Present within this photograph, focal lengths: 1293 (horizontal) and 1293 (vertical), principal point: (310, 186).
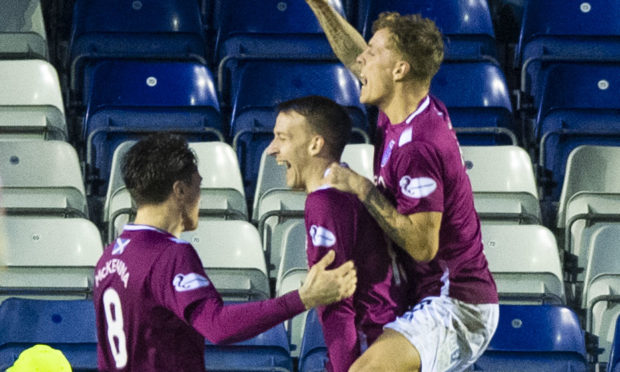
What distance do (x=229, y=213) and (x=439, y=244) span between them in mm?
2446

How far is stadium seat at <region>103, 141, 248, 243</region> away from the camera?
639cm

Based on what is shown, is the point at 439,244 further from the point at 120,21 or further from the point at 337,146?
the point at 120,21

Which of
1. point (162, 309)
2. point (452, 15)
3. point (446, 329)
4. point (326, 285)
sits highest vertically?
point (326, 285)

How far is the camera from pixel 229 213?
21.6 ft

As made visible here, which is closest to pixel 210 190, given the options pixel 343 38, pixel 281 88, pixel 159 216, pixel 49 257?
pixel 49 257

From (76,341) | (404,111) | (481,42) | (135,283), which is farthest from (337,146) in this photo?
(481,42)

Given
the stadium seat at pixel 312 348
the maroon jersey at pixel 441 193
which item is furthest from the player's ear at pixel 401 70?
the stadium seat at pixel 312 348

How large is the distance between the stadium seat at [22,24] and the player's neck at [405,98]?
382cm

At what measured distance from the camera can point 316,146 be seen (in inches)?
169

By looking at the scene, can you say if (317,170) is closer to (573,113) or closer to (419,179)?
(419,179)

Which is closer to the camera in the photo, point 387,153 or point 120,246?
point 120,246

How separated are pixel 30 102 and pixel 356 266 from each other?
3620mm

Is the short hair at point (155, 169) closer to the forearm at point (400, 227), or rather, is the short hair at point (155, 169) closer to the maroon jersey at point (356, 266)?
the maroon jersey at point (356, 266)

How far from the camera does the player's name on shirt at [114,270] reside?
153 inches
